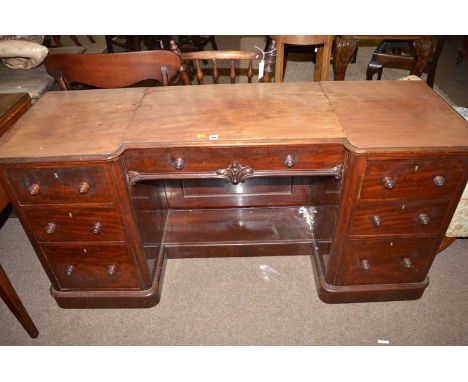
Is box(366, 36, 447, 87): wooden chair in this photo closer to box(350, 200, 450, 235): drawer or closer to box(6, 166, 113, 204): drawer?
box(350, 200, 450, 235): drawer

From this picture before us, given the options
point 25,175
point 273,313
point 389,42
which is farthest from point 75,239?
point 389,42

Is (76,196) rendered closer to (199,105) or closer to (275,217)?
(199,105)

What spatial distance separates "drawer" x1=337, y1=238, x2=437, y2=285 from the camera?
1788 mm

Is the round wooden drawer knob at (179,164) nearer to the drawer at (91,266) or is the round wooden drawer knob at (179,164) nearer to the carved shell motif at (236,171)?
the carved shell motif at (236,171)

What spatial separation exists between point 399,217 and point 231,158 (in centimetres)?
84

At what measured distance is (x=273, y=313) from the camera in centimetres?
200

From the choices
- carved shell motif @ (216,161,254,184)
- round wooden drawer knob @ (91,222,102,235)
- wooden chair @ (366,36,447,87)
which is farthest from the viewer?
wooden chair @ (366,36,447,87)

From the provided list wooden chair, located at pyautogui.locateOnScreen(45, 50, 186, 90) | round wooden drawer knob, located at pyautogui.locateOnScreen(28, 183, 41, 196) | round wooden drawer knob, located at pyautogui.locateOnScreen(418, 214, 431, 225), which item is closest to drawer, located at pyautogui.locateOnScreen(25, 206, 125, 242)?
round wooden drawer knob, located at pyautogui.locateOnScreen(28, 183, 41, 196)

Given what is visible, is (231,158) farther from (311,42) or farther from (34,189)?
(311,42)

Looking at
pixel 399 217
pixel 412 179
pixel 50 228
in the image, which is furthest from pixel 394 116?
pixel 50 228

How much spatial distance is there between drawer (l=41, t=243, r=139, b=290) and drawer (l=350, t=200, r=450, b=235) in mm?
1160

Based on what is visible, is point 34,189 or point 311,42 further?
point 311,42

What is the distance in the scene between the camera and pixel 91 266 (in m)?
1.87

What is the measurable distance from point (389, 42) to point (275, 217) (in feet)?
8.55
